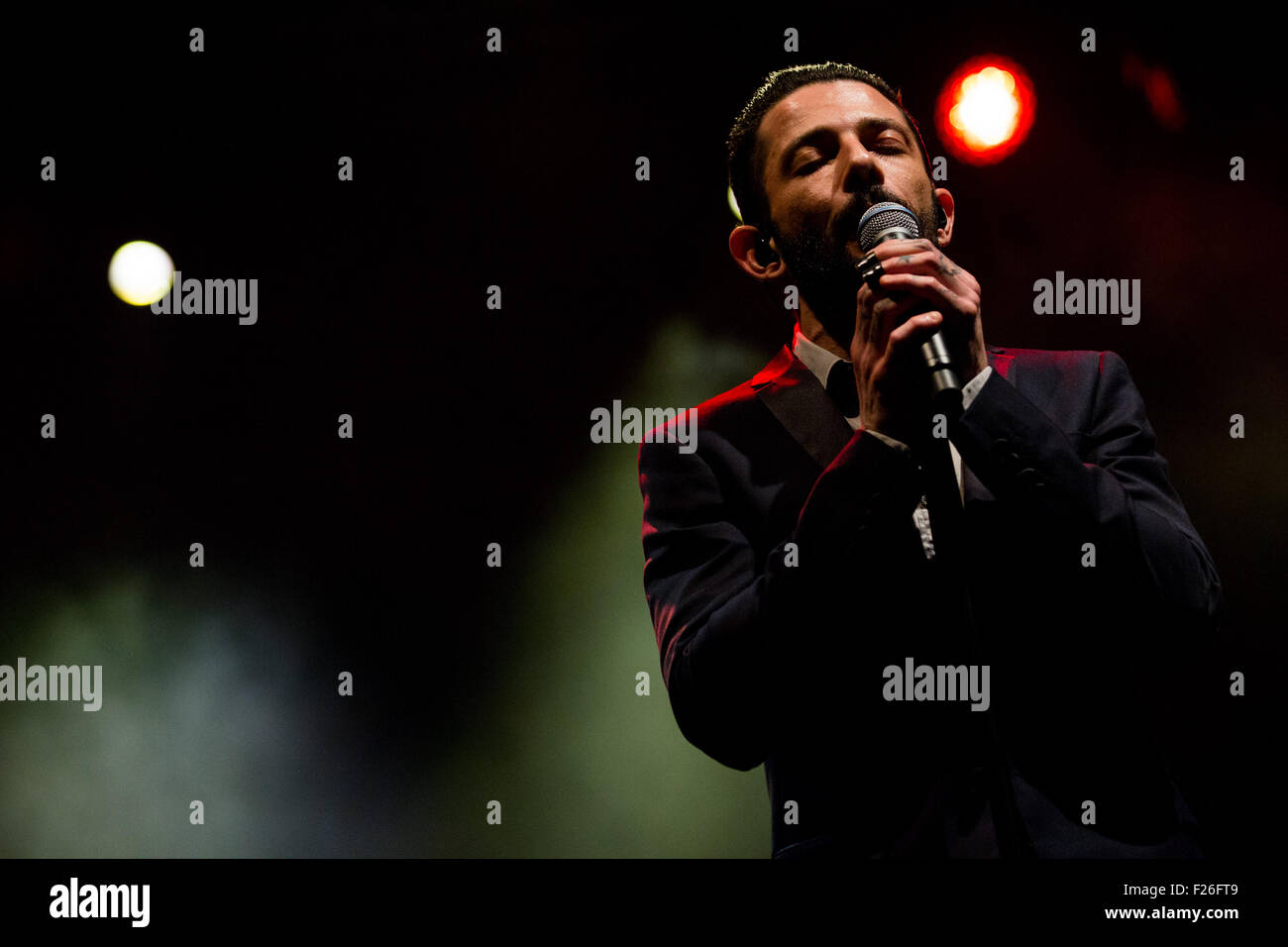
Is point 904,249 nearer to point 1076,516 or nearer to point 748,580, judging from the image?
point 1076,516

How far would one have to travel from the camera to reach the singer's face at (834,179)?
1478 millimetres

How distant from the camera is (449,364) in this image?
2.94 meters

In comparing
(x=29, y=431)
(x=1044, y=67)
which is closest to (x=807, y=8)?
(x=1044, y=67)

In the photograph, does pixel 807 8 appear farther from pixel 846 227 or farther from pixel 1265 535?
pixel 1265 535

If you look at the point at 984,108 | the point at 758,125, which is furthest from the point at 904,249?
the point at 984,108

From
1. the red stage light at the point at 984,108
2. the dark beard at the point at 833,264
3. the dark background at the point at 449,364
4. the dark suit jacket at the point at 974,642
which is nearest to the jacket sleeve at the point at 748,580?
the dark suit jacket at the point at 974,642

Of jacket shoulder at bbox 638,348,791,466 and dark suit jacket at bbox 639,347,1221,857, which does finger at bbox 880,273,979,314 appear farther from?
jacket shoulder at bbox 638,348,791,466

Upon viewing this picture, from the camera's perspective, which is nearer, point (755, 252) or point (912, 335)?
point (912, 335)

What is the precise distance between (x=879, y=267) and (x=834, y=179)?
39 cm

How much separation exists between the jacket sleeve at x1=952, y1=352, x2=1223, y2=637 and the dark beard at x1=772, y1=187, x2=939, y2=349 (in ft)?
1.22

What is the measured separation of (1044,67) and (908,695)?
79.8 inches
